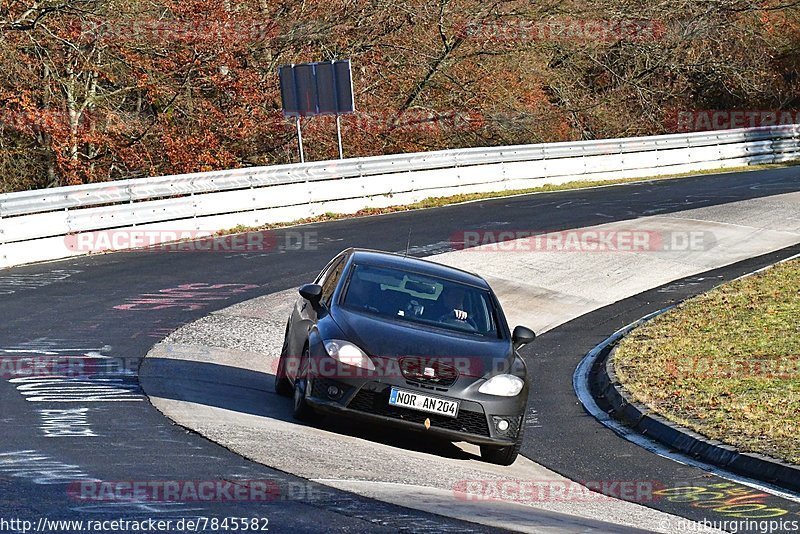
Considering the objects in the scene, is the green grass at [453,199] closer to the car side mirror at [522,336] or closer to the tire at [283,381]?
the tire at [283,381]

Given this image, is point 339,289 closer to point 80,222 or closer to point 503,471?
point 503,471

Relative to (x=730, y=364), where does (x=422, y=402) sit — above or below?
above

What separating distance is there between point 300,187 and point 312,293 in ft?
46.9

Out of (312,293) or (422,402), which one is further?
(312,293)

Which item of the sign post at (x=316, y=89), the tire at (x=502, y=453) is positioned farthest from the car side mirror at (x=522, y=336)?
the sign post at (x=316, y=89)

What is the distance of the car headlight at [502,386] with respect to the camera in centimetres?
890

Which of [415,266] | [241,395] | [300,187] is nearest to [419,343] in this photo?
[415,266]

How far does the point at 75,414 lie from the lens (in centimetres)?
888

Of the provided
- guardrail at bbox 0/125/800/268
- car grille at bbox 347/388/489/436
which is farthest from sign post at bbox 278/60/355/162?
car grille at bbox 347/388/489/436

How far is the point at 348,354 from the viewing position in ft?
29.0

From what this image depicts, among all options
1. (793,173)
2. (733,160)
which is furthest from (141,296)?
(733,160)

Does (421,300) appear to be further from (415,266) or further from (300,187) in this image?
(300,187)

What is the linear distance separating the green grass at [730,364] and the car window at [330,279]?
11.1 ft

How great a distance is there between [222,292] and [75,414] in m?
7.20
